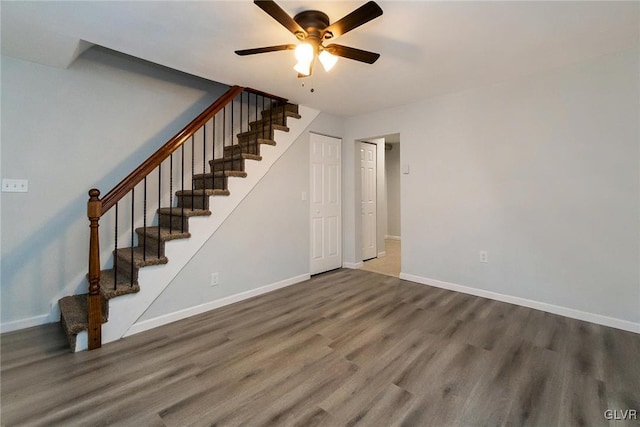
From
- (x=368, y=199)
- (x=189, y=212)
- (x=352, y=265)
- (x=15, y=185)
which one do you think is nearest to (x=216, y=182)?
(x=189, y=212)

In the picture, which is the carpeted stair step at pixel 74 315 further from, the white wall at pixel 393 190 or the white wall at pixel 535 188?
the white wall at pixel 393 190

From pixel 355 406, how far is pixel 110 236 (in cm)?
286

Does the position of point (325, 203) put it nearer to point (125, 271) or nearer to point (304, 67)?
point (304, 67)

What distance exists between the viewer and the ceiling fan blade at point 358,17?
156 centimetres

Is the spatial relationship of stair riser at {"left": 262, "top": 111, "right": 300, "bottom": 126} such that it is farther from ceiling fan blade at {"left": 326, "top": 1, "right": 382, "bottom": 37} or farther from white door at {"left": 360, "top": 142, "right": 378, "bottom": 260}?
ceiling fan blade at {"left": 326, "top": 1, "right": 382, "bottom": 37}

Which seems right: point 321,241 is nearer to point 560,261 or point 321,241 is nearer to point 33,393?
point 560,261

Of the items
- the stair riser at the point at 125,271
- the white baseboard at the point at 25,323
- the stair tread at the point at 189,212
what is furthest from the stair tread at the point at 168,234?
the white baseboard at the point at 25,323

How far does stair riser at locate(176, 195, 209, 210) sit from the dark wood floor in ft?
3.59

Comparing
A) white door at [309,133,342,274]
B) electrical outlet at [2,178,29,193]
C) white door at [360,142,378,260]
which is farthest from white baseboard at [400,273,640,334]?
electrical outlet at [2,178,29,193]

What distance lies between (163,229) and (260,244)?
1034 mm

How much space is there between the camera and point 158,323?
2.56m

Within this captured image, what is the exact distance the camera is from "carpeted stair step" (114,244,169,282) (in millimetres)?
2438

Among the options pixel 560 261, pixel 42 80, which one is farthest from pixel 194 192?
pixel 560 261

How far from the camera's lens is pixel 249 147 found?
352 centimetres
